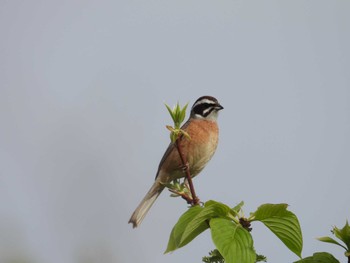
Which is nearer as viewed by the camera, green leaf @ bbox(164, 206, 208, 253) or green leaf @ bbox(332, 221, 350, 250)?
green leaf @ bbox(332, 221, 350, 250)

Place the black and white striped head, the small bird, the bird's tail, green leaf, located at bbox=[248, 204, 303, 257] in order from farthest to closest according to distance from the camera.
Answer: the black and white striped head, the small bird, the bird's tail, green leaf, located at bbox=[248, 204, 303, 257]

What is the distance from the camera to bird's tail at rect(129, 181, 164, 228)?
18.4ft

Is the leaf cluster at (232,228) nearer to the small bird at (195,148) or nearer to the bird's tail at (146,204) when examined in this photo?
the bird's tail at (146,204)

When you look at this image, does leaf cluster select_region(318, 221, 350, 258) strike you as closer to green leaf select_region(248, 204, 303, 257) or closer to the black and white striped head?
green leaf select_region(248, 204, 303, 257)

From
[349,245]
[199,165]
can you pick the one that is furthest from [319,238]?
[199,165]

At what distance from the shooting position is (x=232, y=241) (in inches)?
77.2

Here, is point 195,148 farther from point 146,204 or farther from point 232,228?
point 232,228

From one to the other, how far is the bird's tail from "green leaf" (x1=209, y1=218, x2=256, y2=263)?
3.32 m

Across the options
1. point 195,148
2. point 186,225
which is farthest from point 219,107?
point 186,225

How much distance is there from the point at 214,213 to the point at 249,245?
26 centimetres

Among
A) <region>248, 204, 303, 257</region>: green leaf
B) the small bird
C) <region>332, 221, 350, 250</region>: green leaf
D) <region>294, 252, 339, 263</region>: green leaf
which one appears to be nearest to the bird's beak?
the small bird

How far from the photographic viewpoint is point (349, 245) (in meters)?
2.03

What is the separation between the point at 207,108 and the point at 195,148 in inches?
29.8

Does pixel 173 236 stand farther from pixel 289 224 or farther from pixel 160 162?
pixel 160 162
